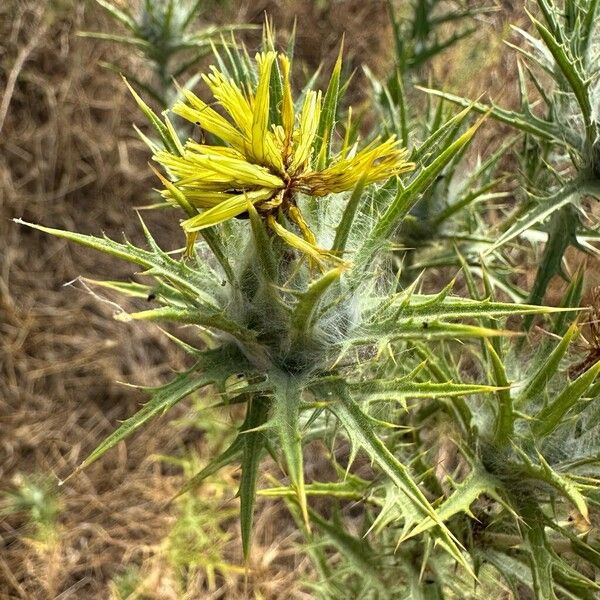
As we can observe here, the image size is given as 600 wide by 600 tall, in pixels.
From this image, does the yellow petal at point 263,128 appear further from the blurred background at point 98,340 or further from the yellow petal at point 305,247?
the blurred background at point 98,340

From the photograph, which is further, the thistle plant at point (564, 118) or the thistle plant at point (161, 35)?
the thistle plant at point (161, 35)

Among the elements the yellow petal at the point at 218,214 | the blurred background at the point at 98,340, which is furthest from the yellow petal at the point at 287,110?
the blurred background at the point at 98,340

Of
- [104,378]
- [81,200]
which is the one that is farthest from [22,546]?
[81,200]

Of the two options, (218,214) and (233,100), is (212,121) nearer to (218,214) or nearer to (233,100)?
(233,100)

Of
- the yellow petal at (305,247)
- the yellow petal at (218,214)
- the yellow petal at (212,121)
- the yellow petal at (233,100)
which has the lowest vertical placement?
the yellow petal at (305,247)

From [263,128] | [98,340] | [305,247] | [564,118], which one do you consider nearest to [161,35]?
[564,118]

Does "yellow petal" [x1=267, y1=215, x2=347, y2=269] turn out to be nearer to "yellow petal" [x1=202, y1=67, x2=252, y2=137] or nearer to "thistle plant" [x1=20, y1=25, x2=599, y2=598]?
"thistle plant" [x1=20, y1=25, x2=599, y2=598]

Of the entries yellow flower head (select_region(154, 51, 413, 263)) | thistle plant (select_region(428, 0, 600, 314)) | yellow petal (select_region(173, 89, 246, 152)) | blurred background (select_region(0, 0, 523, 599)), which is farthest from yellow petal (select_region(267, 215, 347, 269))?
blurred background (select_region(0, 0, 523, 599))
